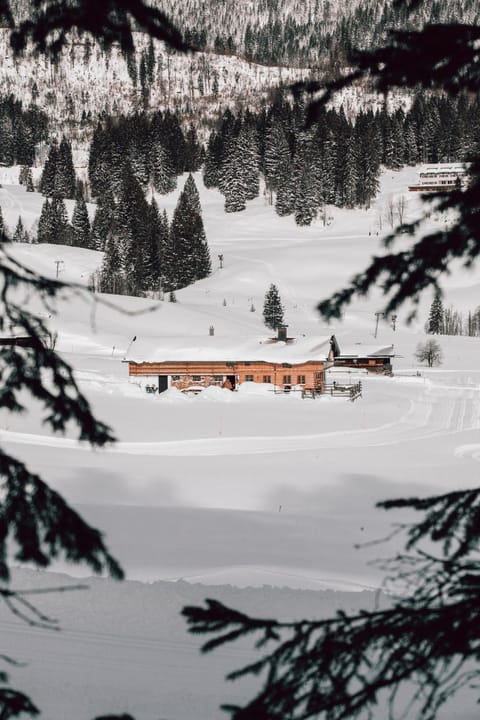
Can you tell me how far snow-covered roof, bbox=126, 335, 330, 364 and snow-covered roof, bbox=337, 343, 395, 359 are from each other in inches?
627

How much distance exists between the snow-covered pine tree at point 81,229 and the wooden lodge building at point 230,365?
56.3 meters

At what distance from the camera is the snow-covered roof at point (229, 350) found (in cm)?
3947

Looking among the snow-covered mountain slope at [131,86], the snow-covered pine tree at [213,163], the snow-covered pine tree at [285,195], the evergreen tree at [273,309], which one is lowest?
the evergreen tree at [273,309]

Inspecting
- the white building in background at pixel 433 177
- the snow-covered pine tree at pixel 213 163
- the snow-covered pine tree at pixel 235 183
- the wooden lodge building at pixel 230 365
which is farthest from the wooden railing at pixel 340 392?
the snow-covered pine tree at pixel 213 163

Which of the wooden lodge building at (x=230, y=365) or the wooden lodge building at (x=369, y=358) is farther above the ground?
the wooden lodge building at (x=230, y=365)

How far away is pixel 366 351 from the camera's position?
5647 centimetres

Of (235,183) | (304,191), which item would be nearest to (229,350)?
(304,191)

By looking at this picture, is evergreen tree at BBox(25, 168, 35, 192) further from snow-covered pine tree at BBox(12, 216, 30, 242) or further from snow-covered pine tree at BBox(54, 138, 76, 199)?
snow-covered pine tree at BBox(12, 216, 30, 242)

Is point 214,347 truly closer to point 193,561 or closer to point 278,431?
point 278,431

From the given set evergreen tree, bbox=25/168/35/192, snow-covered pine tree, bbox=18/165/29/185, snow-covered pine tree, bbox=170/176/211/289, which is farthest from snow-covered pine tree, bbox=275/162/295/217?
snow-covered pine tree, bbox=18/165/29/185

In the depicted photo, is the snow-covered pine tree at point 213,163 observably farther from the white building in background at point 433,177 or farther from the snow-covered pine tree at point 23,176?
the white building in background at point 433,177

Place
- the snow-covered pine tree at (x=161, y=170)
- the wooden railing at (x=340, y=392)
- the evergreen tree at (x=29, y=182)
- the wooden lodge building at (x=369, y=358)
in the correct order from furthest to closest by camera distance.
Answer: the snow-covered pine tree at (x=161, y=170) < the evergreen tree at (x=29, y=182) < the wooden lodge building at (x=369, y=358) < the wooden railing at (x=340, y=392)

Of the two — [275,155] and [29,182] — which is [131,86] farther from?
[275,155]

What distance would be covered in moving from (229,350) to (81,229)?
59.5m
